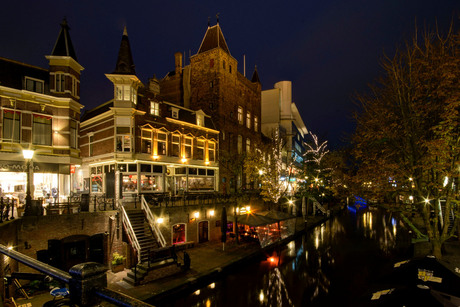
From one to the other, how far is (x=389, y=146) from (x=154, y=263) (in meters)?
14.9

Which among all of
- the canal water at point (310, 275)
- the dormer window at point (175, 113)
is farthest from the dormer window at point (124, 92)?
the canal water at point (310, 275)

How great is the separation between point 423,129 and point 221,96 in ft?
73.1

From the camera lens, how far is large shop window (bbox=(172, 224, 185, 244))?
20.5 metres

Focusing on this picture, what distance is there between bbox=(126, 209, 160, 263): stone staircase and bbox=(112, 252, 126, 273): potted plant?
1.48 m

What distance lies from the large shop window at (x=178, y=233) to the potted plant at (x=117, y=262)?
4.89 m

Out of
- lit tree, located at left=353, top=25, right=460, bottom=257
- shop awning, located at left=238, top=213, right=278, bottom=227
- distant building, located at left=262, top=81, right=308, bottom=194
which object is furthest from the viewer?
distant building, located at left=262, top=81, right=308, bottom=194

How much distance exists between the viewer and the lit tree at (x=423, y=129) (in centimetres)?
1059

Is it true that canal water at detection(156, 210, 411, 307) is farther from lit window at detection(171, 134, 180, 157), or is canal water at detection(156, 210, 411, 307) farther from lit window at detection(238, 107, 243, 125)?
lit window at detection(238, 107, 243, 125)

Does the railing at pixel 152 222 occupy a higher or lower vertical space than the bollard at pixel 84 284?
lower

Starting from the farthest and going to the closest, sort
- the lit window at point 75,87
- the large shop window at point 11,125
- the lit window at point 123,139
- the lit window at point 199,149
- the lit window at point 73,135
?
the lit window at point 199,149
the lit window at point 123,139
the lit window at point 75,87
the lit window at point 73,135
the large shop window at point 11,125

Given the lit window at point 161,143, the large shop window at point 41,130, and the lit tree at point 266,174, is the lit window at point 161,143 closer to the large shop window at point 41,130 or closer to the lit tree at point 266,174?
the large shop window at point 41,130

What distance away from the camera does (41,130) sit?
689 inches

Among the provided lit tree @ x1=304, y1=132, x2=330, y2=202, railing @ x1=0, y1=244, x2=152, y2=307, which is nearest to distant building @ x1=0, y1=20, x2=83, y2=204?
railing @ x1=0, y1=244, x2=152, y2=307

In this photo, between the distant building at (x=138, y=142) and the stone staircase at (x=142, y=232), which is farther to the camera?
the distant building at (x=138, y=142)
